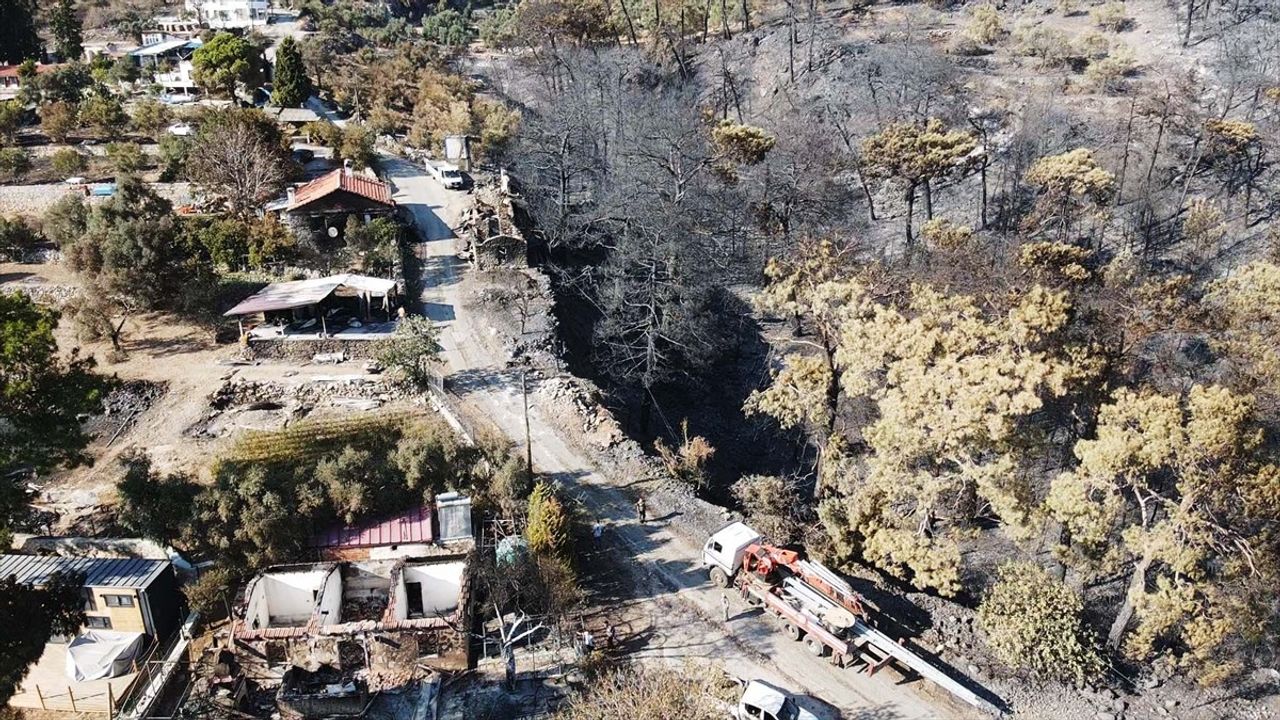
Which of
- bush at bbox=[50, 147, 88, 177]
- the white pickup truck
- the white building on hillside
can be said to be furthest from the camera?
the white building on hillside

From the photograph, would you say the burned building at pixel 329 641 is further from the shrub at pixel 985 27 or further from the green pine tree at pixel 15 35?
the green pine tree at pixel 15 35

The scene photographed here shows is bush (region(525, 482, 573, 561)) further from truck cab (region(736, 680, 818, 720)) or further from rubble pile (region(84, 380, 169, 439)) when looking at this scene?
rubble pile (region(84, 380, 169, 439))

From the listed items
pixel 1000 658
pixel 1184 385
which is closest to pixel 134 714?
pixel 1000 658

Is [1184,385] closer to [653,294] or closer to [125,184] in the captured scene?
[653,294]

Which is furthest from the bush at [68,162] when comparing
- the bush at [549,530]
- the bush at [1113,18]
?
the bush at [1113,18]

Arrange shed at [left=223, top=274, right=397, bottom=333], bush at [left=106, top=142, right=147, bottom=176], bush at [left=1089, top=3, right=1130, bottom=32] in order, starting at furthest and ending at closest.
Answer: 1. bush at [left=1089, top=3, right=1130, bottom=32]
2. bush at [left=106, top=142, right=147, bottom=176]
3. shed at [left=223, top=274, right=397, bottom=333]

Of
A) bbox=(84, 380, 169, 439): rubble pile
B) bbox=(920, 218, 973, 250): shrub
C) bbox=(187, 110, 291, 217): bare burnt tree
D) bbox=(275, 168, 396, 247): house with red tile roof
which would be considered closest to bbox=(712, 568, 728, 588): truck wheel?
bbox=(84, 380, 169, 439): rubble pile

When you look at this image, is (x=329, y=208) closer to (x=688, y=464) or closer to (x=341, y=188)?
(x=341, y=188)
